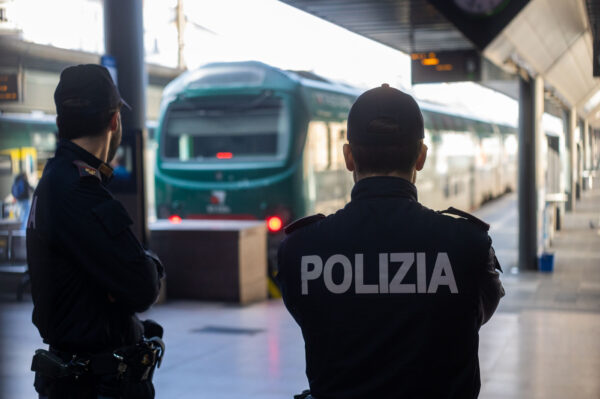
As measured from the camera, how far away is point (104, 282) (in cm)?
262

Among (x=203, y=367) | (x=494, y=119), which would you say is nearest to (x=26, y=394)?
(x=203, y=367)

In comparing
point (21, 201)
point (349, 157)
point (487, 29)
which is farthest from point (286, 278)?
point (487, 29)

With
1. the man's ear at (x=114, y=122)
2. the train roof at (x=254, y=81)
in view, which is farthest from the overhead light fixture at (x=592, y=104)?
the man's ear at (x=114, y=122)

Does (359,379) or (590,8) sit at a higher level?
(590,8)

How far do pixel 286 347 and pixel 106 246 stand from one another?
5274mm

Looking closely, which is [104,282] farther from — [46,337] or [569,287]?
[569,287]

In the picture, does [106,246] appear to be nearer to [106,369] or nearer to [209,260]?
[106,369]

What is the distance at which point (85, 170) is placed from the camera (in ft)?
8.91

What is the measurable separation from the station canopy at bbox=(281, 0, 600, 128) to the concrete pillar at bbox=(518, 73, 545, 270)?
1.29ft

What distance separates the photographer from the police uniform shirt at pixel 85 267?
8.63 ft

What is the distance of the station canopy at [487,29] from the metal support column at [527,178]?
39cm

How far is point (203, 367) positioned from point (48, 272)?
444 cm

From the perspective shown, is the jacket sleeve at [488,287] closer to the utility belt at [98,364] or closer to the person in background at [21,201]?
the utility belt at [98,364]

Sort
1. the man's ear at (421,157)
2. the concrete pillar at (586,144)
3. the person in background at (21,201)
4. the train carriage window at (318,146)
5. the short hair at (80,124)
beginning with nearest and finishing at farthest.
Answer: the man's ear at (421,157)
the short hair at (80,124)
the person in background at (21,201)
the train carriage window at (318,146)
the concrete pillar at (586,144)
